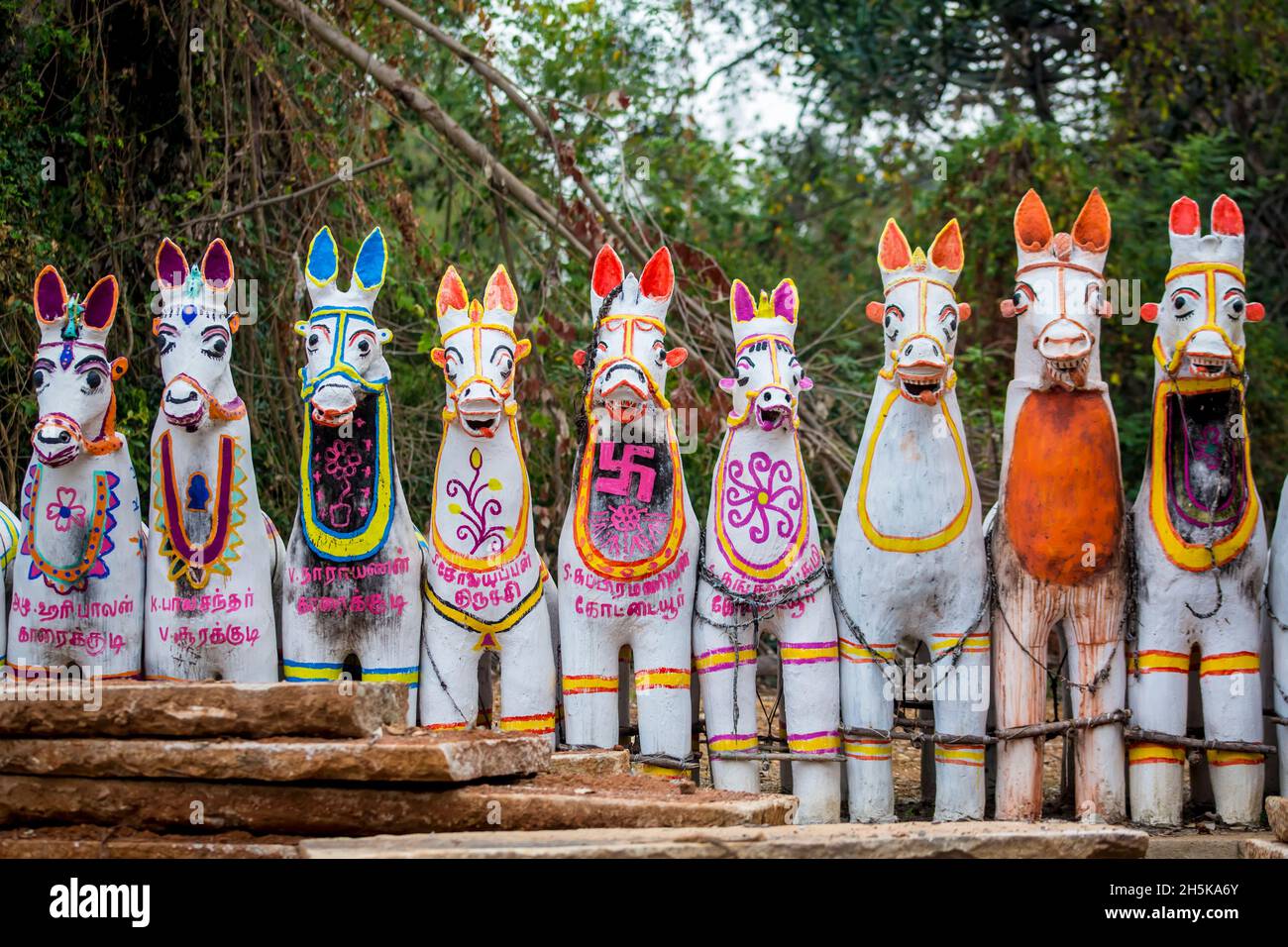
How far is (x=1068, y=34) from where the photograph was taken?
13.8 metres

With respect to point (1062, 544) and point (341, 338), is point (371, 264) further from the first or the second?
point (1062, 544)

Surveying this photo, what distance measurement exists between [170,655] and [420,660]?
98 centimetres

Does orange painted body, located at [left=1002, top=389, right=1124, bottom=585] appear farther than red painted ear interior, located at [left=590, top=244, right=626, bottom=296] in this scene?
No

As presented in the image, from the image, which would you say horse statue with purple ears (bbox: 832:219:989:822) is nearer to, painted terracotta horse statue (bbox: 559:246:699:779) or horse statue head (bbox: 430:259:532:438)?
painted terracotta horse statue (bbox: 559:246:699:779)

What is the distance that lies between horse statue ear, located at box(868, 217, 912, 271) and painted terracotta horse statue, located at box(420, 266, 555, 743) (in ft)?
5.08

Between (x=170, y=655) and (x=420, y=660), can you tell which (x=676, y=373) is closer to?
(x=420, y=660)

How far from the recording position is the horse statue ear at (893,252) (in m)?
7.02

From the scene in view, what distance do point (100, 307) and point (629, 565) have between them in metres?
2.37

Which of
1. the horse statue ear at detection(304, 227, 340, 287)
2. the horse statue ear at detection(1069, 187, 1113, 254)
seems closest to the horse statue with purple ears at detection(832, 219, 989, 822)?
the horse statue ear at detection(1069, 187, 1113, 254)

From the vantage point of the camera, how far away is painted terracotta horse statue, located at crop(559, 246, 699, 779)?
6.97 m

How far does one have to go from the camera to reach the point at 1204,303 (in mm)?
6949

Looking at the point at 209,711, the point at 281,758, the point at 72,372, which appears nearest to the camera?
the point at 281,758

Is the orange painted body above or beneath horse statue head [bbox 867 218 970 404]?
beneath

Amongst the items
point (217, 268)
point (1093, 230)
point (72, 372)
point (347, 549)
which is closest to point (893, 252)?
point (1093, 230)
